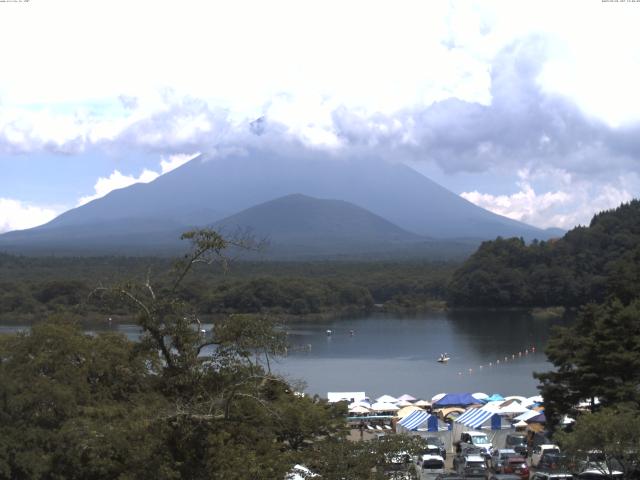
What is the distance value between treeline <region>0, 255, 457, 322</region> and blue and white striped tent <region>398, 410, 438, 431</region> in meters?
23.2

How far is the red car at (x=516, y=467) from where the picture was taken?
14281 mm

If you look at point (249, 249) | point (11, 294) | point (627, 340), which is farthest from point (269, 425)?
point (11, 294)

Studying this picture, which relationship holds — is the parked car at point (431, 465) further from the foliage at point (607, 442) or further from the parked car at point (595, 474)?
the foliage at point (607, 442)

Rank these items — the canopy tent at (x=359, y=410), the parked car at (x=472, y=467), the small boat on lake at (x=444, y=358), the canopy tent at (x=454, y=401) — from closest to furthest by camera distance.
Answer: the parked car at (x=472, y=467), the canopy tent at (x=359, y=410), the canopy tent at (x=454, y=401), the small boat on lake at (x=444, y=358)

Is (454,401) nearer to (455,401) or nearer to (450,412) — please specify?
(455,401)

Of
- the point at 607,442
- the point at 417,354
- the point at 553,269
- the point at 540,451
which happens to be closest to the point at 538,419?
the point at 540,451

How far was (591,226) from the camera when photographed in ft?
218

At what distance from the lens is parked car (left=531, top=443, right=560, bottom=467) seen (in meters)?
15.3

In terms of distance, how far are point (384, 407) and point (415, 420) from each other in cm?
→ 327

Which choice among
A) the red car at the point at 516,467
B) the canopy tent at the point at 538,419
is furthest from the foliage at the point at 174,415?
the canopy tent at the point at 538,419

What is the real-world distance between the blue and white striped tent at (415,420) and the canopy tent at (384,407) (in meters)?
2.46

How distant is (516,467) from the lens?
14375 millimetres

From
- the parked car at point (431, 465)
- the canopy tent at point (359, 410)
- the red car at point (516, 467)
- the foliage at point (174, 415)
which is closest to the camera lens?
the foliage at point (174, 415)

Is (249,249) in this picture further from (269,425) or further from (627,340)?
(627,340)
